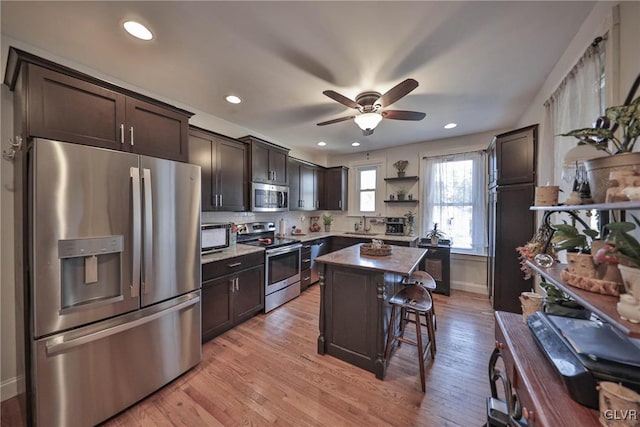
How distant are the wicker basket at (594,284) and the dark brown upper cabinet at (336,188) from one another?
14.0 ft

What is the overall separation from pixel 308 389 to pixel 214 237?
194cm

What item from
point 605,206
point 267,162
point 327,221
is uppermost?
point 267,162

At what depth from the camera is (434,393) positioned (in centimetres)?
180

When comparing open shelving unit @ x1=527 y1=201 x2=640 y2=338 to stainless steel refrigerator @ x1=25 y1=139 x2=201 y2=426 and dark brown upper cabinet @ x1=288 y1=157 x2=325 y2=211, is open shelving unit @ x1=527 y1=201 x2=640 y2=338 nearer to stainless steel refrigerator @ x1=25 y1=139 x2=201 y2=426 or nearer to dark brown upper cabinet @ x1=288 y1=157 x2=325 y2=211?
stainless steel refrigerator @ x1=25 y1=139 x2=201 y2=426

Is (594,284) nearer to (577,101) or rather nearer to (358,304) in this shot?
(358,304)

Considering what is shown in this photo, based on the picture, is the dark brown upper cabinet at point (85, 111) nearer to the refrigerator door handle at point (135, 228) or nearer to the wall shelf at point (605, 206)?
the refrigerator door handle at point (135, 228)

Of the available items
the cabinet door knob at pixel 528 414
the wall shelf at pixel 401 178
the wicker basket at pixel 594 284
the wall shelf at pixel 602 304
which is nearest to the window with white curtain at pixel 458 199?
the wall shelf at pixel 401 178

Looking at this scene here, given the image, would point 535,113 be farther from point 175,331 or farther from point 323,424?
point 175,331

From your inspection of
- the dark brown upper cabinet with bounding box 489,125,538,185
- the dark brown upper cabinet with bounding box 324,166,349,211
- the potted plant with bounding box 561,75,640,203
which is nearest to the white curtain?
the potted plant with bounding box 561,75,640,203

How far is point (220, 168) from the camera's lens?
9.75 ft

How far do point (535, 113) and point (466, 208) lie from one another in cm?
178

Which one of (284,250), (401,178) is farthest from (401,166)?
(284,250)

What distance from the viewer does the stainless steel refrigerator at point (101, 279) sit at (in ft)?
4.33

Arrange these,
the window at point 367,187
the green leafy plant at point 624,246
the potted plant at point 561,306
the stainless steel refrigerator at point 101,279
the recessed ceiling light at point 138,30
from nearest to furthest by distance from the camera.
Answer: 1. the green leafy plant at point 624,246
2. the potted plant at point 561,306
3. the stainless steel refrigerator at point 101,279
4. the recessed ceiling light at point 138,30
5. the window at point 367,187
